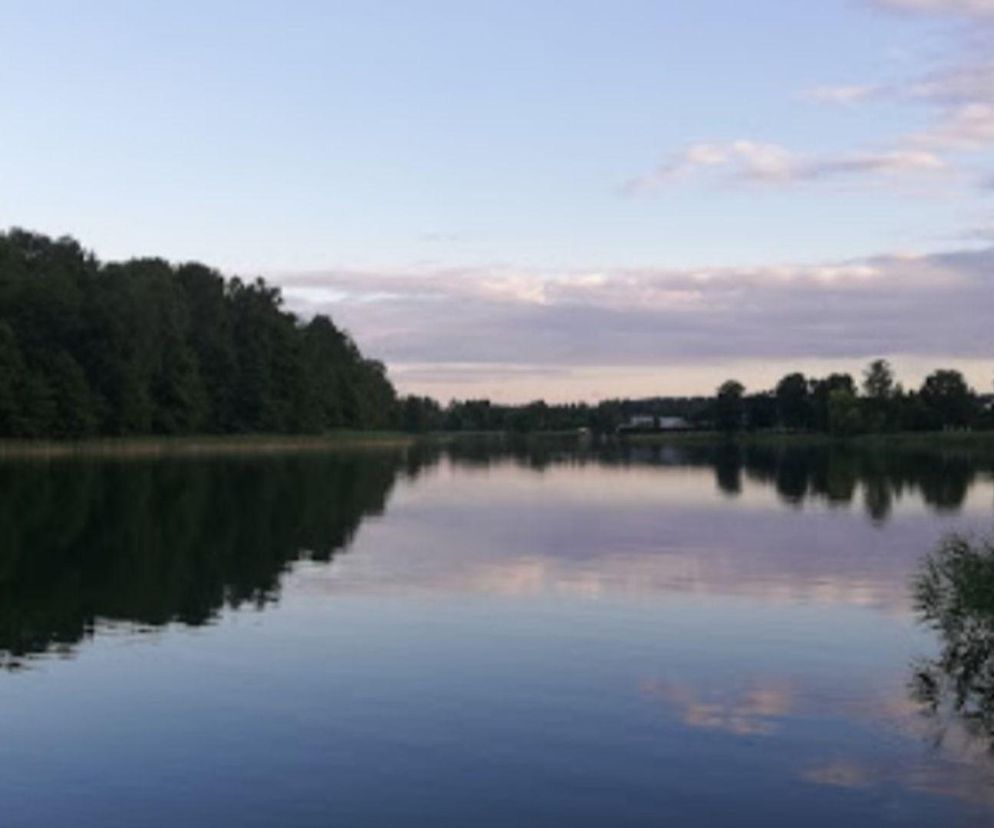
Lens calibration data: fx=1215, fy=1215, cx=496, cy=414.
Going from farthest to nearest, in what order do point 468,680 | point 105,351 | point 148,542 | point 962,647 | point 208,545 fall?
point 105,351
point 148,542
point 208,545
point 962,647
point 468,680

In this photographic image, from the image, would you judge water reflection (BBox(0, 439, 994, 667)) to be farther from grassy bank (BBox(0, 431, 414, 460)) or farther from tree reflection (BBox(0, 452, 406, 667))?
grassy bank (BBox(0, 431, 414, 460))

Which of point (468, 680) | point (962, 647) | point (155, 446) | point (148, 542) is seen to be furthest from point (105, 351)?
point (962, 647)

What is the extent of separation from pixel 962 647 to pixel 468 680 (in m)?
11.2

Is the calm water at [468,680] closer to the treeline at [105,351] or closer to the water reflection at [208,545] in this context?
the water reflection at [208,545]

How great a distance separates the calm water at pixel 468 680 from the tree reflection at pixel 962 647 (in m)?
0.41

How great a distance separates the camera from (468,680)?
86.1 feet

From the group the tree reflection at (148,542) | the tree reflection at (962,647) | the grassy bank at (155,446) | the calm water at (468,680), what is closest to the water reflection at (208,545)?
the tree reflection at (148,542)

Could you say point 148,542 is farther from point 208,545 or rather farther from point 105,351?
point 105,351

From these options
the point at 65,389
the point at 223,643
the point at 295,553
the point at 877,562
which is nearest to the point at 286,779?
the point at 223,643

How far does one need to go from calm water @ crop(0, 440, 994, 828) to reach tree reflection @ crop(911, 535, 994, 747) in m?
0.41

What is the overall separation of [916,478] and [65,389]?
3695 inches

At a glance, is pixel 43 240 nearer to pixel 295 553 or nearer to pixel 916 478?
pixel 916 478

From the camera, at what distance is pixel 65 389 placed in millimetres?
140375

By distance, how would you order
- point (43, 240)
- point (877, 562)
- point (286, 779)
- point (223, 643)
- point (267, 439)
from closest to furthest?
point (286, 779), point (223, 643), point (877, 562), point (43, 240), point (267, 439)
